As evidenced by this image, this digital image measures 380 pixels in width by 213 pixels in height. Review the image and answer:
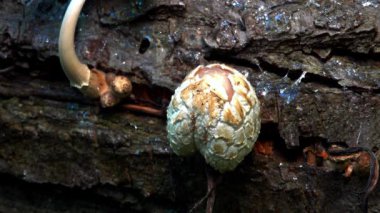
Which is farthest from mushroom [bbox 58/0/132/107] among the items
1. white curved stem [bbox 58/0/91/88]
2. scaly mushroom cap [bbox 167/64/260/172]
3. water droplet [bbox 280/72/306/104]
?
water droplet [bbox 280/72/306/104]

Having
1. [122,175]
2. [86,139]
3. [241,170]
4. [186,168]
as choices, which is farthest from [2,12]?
[241,170]

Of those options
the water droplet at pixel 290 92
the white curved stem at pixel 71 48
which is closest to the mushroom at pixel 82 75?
the white curved stem at pixel 71 48

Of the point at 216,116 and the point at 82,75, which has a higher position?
the point at 216,116

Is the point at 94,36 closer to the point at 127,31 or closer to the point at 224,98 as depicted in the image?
the point at 127,31

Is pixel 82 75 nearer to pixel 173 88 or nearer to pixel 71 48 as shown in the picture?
pixel 71 48

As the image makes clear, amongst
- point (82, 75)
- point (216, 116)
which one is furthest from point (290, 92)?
point (82, 75)

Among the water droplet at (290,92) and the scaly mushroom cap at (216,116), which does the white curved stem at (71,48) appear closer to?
the scaly mushroom cap at (216,116)
